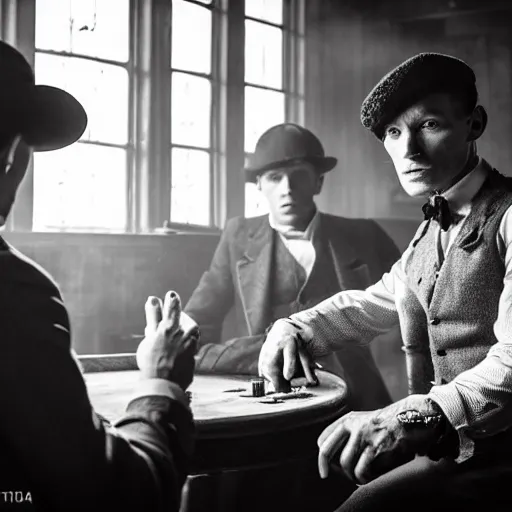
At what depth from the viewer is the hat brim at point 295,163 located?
2.97 metres

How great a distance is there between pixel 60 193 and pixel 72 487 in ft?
4.73

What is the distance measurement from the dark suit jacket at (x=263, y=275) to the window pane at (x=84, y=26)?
0.86m

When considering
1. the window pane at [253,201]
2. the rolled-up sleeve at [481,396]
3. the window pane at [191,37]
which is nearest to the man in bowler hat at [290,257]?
the window pane at [253,201]

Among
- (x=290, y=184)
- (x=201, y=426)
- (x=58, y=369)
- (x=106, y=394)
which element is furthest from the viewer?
(x=290, y=184)

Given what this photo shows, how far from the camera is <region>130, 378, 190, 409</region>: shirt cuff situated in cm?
121

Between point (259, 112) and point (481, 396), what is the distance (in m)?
2.12

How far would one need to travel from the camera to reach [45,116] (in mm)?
1187

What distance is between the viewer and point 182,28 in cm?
303

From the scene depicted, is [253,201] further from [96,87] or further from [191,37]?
[96,87]

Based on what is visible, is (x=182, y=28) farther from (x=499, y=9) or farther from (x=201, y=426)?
(x=201, y=426)

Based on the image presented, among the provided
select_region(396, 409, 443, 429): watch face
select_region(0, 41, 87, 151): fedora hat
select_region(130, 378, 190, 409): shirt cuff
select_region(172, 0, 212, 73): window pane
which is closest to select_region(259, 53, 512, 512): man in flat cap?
select_region(396, 409, 443, 429): watch face

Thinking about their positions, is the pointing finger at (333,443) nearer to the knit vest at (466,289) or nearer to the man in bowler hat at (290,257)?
the knit vest at (466,289)

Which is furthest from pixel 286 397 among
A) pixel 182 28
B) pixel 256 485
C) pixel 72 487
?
pixel 182 28

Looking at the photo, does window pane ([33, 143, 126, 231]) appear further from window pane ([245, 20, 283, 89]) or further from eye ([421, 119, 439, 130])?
eye ([421, 119, 439, 130])
